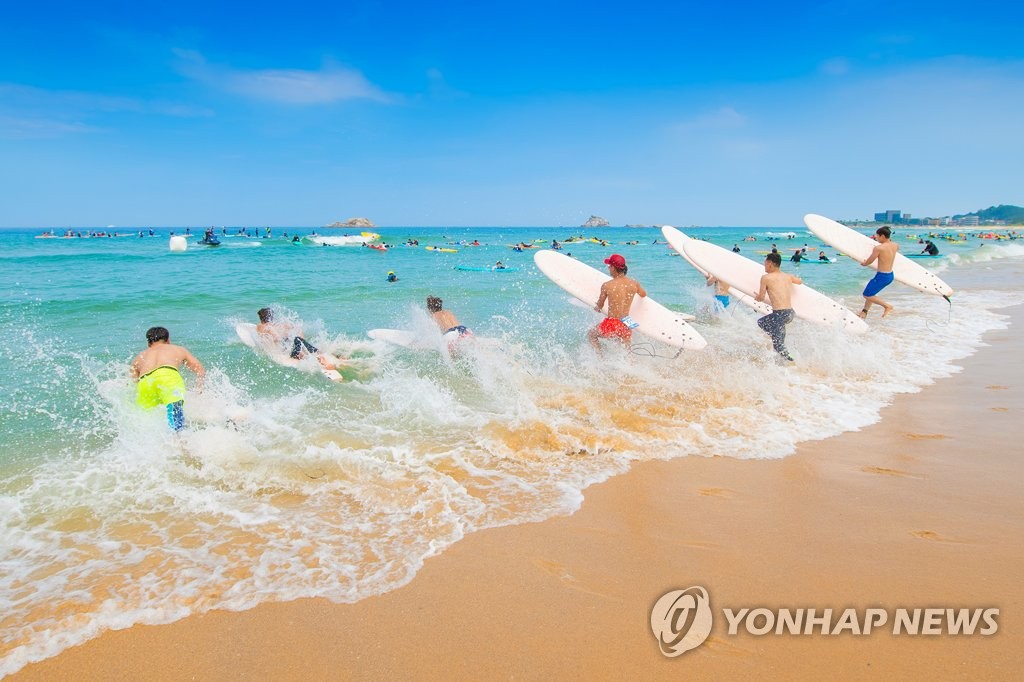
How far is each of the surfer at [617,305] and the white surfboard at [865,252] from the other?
5.87 meters

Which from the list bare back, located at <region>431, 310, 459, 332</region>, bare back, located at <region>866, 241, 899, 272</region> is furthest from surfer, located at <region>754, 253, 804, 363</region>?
bare back, located at <region>431, 310, 459, 332</region>

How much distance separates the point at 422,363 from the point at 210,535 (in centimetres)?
503

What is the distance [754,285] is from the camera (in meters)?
9.75

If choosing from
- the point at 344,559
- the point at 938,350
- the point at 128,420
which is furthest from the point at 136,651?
the point at 938,350

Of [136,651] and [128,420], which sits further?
[128,420]

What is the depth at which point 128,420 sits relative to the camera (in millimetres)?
5234

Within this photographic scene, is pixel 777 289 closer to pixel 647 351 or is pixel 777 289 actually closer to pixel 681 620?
pixel 647 351

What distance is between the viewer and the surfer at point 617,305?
7.48m

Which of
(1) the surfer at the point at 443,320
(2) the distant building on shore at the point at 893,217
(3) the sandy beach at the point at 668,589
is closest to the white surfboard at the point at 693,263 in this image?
(1) the surfer at the point at 443,320

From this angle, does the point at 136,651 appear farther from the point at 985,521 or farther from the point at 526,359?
the point at 526,359

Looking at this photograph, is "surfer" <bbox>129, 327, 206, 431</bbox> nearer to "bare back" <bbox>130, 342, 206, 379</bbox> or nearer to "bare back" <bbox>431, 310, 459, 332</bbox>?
"bare back" <bbox>130, 342, 206, 379</bbox>

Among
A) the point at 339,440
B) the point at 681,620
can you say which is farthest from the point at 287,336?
the point at 681,620

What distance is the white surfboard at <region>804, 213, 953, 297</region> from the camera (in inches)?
419

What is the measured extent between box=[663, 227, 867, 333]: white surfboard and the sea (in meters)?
0.37
